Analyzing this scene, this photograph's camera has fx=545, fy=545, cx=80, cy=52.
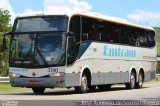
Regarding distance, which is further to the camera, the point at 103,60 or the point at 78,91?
the point at 103,60

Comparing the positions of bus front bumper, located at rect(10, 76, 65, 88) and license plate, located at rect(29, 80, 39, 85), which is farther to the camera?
license plate, located at rect(29, 80, 39, 85)

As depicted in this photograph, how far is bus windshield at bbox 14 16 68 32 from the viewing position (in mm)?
24094

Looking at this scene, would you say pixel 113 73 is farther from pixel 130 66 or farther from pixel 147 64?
pixel 147 64

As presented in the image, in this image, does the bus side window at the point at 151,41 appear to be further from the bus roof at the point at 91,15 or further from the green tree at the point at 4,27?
the green tree at the point at 4,27

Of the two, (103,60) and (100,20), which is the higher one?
(100,20)

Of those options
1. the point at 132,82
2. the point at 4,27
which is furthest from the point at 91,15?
the point at 4,27

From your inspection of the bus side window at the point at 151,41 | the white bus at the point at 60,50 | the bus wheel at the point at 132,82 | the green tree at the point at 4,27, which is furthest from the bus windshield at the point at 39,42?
the green tree at the point at 4,27

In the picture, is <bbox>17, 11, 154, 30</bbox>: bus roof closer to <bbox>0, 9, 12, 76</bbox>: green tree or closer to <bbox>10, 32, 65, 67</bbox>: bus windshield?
<bbox>10, 32, 65, 67</bbox>: bus windshield

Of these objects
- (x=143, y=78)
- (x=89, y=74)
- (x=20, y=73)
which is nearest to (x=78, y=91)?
(x=89, y=74)

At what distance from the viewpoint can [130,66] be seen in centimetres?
3169

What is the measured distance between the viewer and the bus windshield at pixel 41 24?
2409 cm

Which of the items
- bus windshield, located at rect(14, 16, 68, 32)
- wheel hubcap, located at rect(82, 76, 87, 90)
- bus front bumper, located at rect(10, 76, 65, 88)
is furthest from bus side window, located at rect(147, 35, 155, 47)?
bus front bumper, located at rect(10, 76, 65, 88)

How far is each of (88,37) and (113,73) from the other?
4311mm

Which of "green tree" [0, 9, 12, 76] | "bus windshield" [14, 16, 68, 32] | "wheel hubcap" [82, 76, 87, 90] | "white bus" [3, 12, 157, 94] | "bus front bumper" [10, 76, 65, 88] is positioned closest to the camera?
"bus front bumper" [10, 76, 65, 88]
